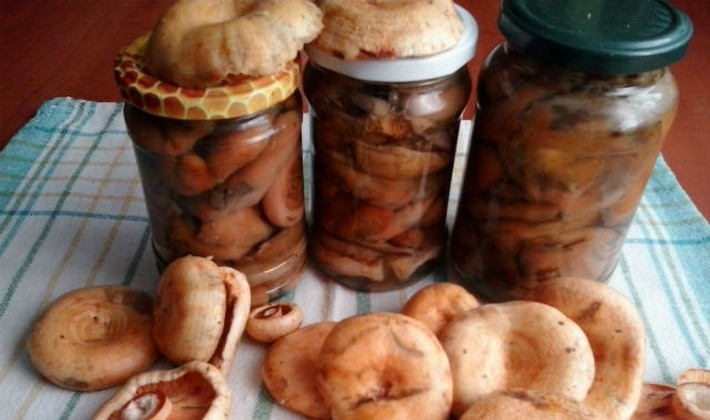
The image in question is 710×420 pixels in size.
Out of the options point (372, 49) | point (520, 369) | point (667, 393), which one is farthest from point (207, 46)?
point (667, 393)

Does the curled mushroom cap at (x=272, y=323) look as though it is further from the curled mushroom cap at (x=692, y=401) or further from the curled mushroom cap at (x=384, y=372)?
the curled mushroom cap at (x=692, y=401)

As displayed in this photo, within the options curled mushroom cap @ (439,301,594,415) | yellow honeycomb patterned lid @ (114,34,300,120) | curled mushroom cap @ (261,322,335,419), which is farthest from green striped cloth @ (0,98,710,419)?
yellow honeycomb patterned lid @ (114,34,300,120)

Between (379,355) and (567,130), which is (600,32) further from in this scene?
(379,355)

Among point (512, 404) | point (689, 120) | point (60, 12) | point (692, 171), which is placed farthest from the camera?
point (60, 12)

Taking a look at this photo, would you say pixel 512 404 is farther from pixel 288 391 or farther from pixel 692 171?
pixel 692 171

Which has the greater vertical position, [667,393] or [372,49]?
[372,49]

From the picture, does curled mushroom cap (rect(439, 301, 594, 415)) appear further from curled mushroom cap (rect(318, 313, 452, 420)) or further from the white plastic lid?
the white plastic lid

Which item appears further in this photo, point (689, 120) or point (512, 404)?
point (689, 120)
